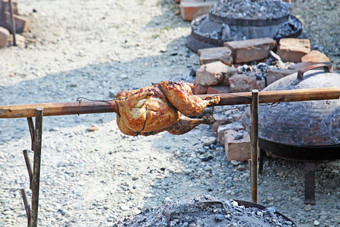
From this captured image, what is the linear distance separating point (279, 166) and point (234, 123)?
925 mm

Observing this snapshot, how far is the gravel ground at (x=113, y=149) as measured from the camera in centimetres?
483

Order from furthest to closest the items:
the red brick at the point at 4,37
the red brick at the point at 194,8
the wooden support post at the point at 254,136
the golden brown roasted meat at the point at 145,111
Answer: the red brick at the point at 194,8
the red brick at the point at 4,37
the wooden support post at the point at 254,136
the golden brown roasted meat at the point at 145,111

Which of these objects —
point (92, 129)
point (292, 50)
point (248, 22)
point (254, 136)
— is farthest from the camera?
point (248, 22)

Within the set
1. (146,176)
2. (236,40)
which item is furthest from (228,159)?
(236,40)

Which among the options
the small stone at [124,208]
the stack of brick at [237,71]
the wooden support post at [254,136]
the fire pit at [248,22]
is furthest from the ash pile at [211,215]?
the fire pit at [248,22]

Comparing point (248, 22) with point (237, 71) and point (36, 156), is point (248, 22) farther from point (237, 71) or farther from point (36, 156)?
point (36, 156)

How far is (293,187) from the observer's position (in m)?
4.95

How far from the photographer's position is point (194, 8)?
1030 cm

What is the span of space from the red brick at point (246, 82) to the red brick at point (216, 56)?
872 mm

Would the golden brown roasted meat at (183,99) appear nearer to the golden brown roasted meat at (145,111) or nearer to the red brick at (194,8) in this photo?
the golden brown roasted meat at (145,111)

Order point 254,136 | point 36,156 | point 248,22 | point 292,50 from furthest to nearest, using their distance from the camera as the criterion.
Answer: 1. point 248,22
2. point 292,50
3. point 254,136
4. point 36,156

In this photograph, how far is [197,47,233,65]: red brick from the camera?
717 centimetres

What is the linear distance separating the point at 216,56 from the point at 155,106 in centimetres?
433

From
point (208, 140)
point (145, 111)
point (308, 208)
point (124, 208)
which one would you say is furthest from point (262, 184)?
point (145, 111)
